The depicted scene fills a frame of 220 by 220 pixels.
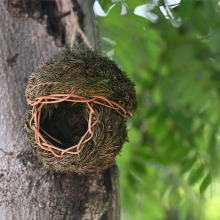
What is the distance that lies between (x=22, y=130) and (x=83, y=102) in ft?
1.35

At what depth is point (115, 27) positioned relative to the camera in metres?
2.55

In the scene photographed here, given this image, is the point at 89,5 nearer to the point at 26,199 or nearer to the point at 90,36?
the point at 90,36

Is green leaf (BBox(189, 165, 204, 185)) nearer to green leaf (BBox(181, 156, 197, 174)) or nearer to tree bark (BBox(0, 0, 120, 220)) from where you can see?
green leaf (BBox(181, 156, 197, 174))

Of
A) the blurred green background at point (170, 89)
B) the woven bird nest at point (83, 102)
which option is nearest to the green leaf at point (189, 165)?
the blurred green background at point (170, 89)

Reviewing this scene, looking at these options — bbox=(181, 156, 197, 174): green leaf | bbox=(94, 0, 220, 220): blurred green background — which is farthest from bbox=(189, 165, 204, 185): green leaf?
bbox=(181, 156, 197, 174): green leaf

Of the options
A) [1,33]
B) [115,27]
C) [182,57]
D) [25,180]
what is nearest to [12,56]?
[1,33]

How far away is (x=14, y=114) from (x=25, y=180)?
1.19 feet

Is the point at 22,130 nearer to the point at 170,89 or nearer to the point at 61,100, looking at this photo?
the point at 61,100

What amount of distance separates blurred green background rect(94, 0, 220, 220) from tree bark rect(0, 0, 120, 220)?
1.48 feet

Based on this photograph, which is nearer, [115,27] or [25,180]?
[25,180]

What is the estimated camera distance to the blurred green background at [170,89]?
2.43 metres

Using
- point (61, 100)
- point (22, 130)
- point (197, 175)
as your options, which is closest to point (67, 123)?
point (22, 130)

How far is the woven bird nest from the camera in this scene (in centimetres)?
153

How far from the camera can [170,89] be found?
9.43 ft
